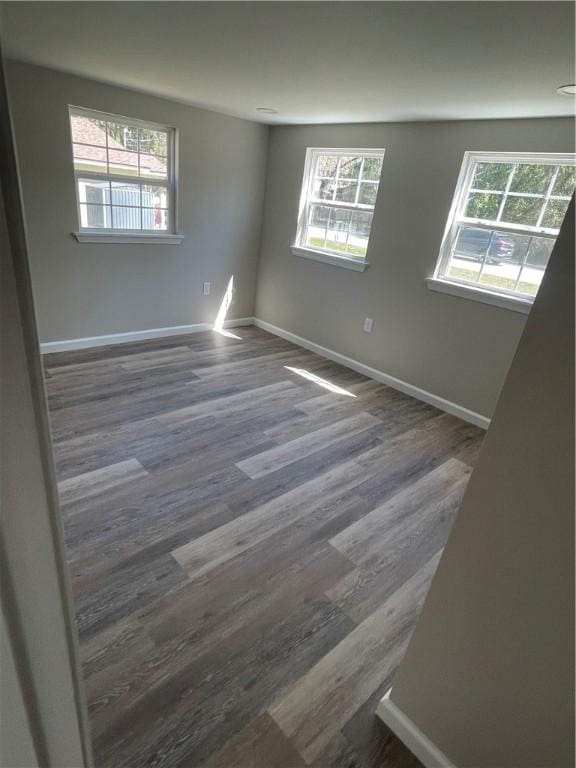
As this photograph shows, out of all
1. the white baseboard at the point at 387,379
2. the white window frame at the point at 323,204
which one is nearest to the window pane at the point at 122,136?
the white window frame at the point at 323,204

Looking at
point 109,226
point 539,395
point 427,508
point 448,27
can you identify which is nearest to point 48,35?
point 109,226

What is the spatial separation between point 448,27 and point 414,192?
192cm

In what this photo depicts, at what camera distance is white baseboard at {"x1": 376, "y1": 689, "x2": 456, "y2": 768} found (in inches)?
48.6

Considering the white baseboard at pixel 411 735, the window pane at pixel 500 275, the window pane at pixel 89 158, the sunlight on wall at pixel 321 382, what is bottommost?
the sunlight on wall at pixel 321 382

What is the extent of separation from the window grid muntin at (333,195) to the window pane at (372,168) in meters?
0.01

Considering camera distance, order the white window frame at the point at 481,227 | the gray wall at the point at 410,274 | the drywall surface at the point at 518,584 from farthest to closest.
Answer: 1. the gray wall at the point at 410,274
2. the white window frame at the point at 481,227
3. the drywall surface at the point at 518,584

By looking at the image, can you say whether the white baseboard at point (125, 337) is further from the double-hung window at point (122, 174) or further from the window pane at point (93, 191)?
the window pane at point (93, 191)

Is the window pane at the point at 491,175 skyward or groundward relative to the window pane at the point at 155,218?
skyward

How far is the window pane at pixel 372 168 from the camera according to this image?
3.61 metres

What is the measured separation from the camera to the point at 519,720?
1019 mm

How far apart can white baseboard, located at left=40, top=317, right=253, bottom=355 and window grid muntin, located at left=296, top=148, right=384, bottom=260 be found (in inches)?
52.8

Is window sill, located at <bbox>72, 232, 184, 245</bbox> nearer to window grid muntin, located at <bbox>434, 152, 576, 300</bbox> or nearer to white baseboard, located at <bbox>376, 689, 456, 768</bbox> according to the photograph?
window grid muntin, located at <bbox>434, 152, 576, 300</bbox>

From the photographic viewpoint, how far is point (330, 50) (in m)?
1.85

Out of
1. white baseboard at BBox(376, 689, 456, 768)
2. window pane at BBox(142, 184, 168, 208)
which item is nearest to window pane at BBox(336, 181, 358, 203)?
window pane at BBox(142, 184, 168, 208)
